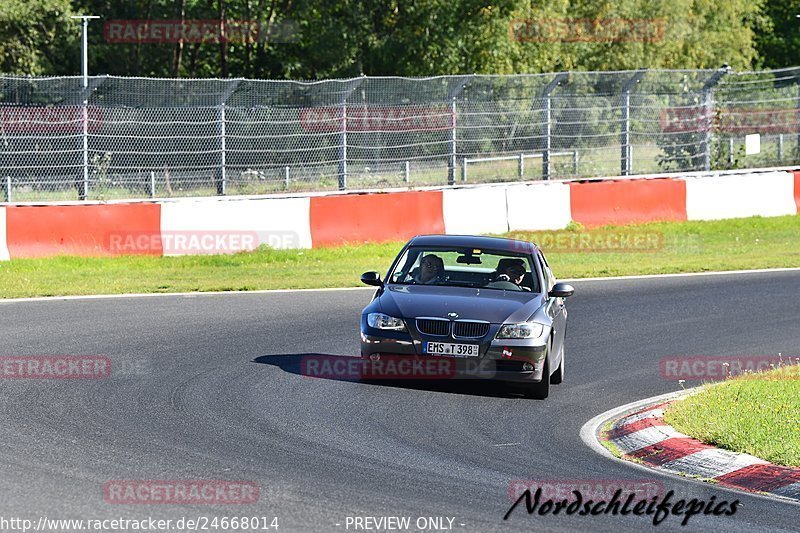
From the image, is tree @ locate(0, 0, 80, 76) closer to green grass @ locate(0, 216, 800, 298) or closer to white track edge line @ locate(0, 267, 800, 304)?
green grass @ locate(0, 216, 800, 298)

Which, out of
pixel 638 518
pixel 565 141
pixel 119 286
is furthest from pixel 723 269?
pixel 638 518

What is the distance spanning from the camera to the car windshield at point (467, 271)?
480 inches

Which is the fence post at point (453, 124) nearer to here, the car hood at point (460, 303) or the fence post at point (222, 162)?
the fence post at point (222, 162)

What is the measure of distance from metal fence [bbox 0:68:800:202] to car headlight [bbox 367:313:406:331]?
10.6 meters

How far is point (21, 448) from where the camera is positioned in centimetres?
836

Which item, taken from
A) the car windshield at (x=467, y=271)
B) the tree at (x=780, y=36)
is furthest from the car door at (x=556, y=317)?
the tree at (x=780, y=36)

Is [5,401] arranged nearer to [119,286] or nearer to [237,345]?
[237,345]

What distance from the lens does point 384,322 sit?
36.9 feet

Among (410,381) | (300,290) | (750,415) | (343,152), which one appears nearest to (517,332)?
(410,381)

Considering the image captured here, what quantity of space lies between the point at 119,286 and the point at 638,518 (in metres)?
11.7

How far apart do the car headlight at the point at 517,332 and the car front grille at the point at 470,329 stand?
0.13 m

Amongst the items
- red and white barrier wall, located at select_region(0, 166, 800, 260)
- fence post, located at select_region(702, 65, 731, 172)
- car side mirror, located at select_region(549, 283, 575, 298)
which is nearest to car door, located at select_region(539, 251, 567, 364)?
car side mirror, located at select_region(549, 283, 575, 298)

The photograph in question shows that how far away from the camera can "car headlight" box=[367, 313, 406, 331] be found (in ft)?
36.6

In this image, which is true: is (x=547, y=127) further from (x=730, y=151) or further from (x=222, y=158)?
(x=222, y=158)
